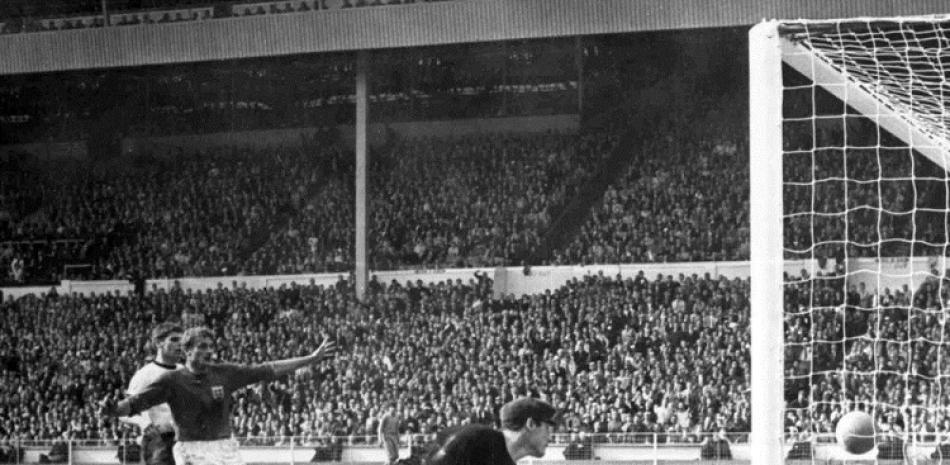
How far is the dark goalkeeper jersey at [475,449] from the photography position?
543 centimetres

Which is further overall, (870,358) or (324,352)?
(870,358)

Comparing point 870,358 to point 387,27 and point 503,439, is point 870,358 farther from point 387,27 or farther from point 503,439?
point 503,439

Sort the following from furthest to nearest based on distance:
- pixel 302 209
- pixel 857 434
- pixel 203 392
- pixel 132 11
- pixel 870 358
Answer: pixel 302 209, pixel 132 11, pixel 870 358, pixel 857 434, pixel 203 392

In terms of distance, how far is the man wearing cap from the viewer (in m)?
5.44

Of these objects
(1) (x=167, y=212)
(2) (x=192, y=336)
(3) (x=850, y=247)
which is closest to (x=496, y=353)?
(3) (x=850, y=247)

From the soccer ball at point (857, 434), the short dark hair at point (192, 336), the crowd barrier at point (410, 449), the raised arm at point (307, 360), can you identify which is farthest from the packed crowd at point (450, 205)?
the short dark hair at point (192, 336)

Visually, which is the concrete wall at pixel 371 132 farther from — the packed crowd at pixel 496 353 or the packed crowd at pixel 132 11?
the packed crowd at pixel 496 353

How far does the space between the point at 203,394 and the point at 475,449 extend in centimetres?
392

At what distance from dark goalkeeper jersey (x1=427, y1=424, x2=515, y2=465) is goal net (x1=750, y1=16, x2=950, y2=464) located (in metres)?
2.88

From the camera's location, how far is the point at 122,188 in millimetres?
34188

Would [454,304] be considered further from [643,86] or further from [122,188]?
[122,188]

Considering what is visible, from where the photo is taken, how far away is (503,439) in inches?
216

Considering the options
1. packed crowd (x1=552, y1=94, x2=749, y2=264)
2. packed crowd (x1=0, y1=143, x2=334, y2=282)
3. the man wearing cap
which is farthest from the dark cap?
packed crowd (x1=0, y1=143, x2=334, y2=282)

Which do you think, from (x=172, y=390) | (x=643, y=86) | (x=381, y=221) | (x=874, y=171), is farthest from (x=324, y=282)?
(x=172, y=390)
